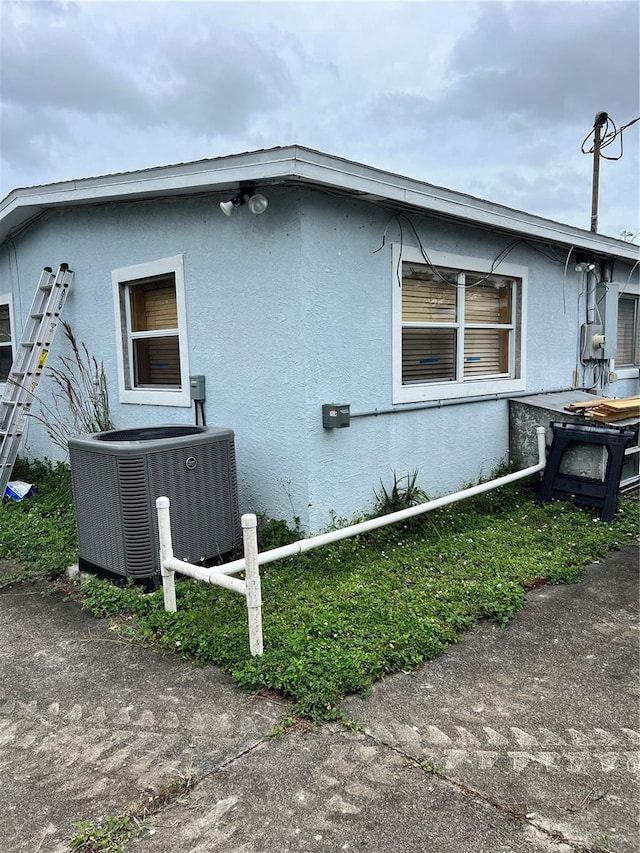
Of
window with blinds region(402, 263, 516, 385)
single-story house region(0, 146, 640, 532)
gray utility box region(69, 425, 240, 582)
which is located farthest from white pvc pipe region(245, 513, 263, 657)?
window with blinds region(402, 263, 516, 385)

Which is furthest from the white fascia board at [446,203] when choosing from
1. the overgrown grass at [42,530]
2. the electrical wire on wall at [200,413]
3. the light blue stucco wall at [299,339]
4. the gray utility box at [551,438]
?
the overgrown grass at [42,530]

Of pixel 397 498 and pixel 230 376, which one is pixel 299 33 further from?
pixel 397 498

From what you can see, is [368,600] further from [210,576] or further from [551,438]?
[551,438]

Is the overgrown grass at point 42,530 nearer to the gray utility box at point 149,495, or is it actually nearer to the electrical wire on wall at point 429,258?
the gray utility box at point 149,495

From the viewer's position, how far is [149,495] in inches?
153

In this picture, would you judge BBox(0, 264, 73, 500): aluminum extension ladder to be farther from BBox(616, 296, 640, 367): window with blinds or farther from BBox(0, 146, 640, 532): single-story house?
BBox(616, 296, 640, 367): window with blinds

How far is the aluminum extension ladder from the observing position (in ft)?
20.7

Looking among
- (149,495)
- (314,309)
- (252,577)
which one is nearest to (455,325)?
(314,309)

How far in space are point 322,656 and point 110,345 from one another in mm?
4403

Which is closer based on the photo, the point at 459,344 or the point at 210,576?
the point at 210,576

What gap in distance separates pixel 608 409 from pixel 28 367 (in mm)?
6174

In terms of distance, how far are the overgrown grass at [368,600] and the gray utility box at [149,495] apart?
256 mm

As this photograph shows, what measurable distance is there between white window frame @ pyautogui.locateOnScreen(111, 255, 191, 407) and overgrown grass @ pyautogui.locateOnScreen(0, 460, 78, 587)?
4.29 ft

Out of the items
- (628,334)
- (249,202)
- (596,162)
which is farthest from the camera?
(596,162)
